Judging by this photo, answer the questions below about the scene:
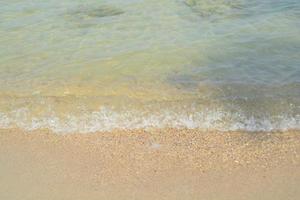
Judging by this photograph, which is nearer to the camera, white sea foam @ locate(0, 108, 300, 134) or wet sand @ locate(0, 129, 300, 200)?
wet sand @ locate(0, 129, 300, 200)

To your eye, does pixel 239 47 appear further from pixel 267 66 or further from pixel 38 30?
pixel 38 30

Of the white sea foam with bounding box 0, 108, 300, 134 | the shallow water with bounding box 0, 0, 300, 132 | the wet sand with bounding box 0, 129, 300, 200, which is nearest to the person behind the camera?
the wet sand with bounding box 0, 129, 300, 200

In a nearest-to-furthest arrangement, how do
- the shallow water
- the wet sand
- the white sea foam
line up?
1. the wet sand
2. the white sea foam
3. the shallow water

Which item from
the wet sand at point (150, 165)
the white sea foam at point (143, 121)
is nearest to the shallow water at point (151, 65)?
the white sea foam at point (143, 121)

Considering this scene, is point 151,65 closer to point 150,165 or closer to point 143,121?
point 143,121

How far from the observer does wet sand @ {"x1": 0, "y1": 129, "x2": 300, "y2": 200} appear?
3.89m

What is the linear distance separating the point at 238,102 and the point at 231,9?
3271mm

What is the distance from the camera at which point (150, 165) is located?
13.9 ft

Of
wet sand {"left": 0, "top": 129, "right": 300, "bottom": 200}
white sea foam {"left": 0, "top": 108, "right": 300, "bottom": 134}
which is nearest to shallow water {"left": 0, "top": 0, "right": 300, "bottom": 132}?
white sea foam {"left": 0, "top": 108, "right": 300, "bottom": 134}

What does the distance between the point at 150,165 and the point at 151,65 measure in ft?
7.02

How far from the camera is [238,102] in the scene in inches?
207

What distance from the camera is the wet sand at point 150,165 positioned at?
389cm

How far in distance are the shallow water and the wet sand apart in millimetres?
258

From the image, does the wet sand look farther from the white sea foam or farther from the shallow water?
the shallow water
